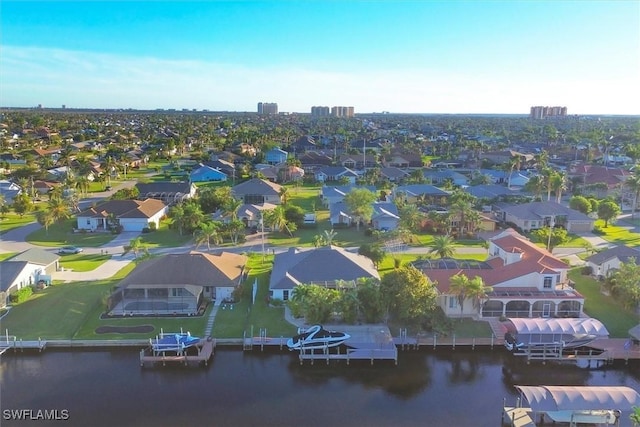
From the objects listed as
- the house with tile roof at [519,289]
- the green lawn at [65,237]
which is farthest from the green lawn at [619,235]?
the green lawn at [65,237]

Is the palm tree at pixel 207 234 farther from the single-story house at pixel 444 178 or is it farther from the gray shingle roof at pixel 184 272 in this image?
the single-story house at pixel 444 178

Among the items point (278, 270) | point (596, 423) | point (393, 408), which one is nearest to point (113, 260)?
point (278, 270)

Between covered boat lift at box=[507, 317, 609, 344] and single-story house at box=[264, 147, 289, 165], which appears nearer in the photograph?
covered boat lift at box=[507, 317, 609, 344]

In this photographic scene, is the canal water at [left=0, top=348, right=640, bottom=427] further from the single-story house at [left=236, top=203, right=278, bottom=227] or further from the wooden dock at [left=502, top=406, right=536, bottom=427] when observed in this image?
the single-story house at [left=236, top=203, right=278, bottom=227]

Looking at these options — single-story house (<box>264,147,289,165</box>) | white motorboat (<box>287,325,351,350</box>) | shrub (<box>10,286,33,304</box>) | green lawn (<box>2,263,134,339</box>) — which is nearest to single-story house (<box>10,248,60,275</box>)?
green lawn (<box>2,263,134,339</box>)

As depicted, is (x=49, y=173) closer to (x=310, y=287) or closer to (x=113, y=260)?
(x=113, y=260)

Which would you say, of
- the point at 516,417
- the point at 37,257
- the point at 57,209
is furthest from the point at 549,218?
the point at 57,209
